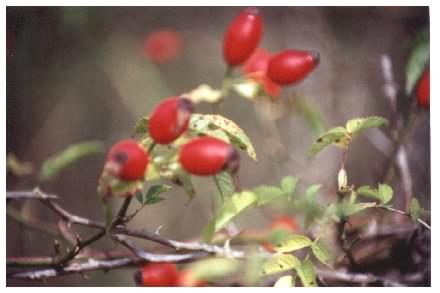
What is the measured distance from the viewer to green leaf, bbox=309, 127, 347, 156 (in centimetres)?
92

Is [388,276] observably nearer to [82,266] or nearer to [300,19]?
[82,266]

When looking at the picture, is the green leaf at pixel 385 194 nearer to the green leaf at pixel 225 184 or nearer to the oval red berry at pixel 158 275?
the green leaf at pixel 225 184

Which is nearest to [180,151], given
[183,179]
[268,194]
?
[183,179]

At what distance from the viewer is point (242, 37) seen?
0.91 m

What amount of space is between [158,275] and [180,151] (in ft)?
0.79

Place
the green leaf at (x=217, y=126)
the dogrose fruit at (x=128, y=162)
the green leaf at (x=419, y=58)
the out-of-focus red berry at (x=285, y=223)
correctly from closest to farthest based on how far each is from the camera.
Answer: the dogrose fruit at (x=128, y=162), the green leaf at (x=217, y=126), the green leaf at (x=419, y=58), the out-of-focus red berry at (x=285, y=223)

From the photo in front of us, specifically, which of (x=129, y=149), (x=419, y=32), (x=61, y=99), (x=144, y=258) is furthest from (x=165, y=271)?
(x=61, y=99)

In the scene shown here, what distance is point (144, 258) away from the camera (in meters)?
0.91

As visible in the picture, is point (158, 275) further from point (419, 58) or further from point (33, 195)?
point (419, 58)

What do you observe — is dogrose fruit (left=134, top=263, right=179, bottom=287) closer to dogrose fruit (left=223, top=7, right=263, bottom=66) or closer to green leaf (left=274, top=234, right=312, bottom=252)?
green leaf (left=274, top=234, right=312, bottom=252)

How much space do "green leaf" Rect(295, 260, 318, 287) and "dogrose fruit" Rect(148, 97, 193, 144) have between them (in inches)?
10.1

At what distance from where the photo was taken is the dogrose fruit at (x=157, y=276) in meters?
0.93

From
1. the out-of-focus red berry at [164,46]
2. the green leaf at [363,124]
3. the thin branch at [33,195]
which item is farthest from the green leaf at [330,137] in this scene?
the out-of-focus red berry at [164,46]

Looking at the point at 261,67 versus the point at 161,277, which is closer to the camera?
the point at 161,277
